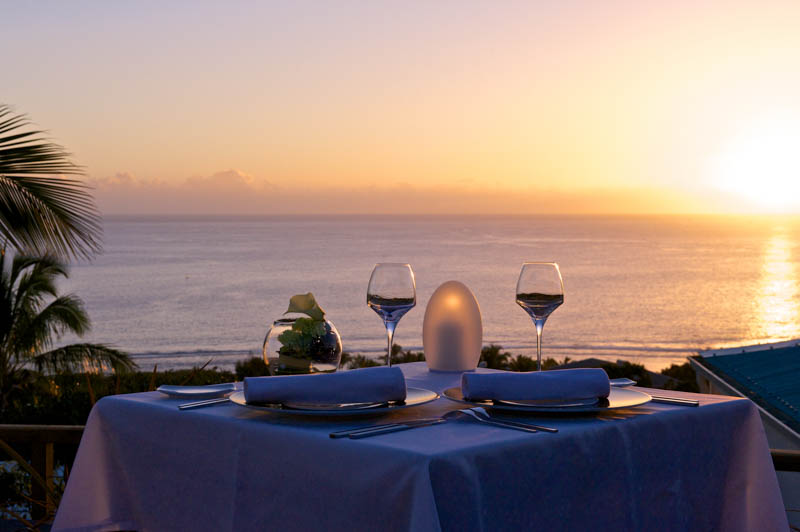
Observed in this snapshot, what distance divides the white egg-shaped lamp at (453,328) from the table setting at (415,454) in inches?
9.2

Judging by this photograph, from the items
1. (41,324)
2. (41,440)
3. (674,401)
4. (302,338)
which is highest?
(302,338)

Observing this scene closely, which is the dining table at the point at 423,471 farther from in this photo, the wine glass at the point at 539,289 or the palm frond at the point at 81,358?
the palm frond at the point at 81,358

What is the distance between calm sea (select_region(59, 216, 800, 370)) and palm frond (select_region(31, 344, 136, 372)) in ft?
58.1

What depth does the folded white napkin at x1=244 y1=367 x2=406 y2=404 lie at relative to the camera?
4.75ft

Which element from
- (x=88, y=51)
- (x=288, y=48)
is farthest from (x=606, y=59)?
(x=88, y=51)

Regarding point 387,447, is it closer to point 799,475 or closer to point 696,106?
point 799,475

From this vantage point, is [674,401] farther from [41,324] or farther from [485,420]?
[41,324]

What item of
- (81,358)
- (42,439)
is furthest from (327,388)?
(81,358)

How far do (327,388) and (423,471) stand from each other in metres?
0.41

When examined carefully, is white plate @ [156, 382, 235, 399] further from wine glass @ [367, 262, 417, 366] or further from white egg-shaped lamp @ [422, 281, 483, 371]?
white egg-shaped lamp @ [422, 281, 483, 371]

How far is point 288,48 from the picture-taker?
32312mm

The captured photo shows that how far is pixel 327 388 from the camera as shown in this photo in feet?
4.76

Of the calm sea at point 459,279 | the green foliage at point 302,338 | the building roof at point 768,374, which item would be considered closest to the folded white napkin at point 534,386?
the green foliage at point 302,338

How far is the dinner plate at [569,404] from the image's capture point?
56.6 inches
